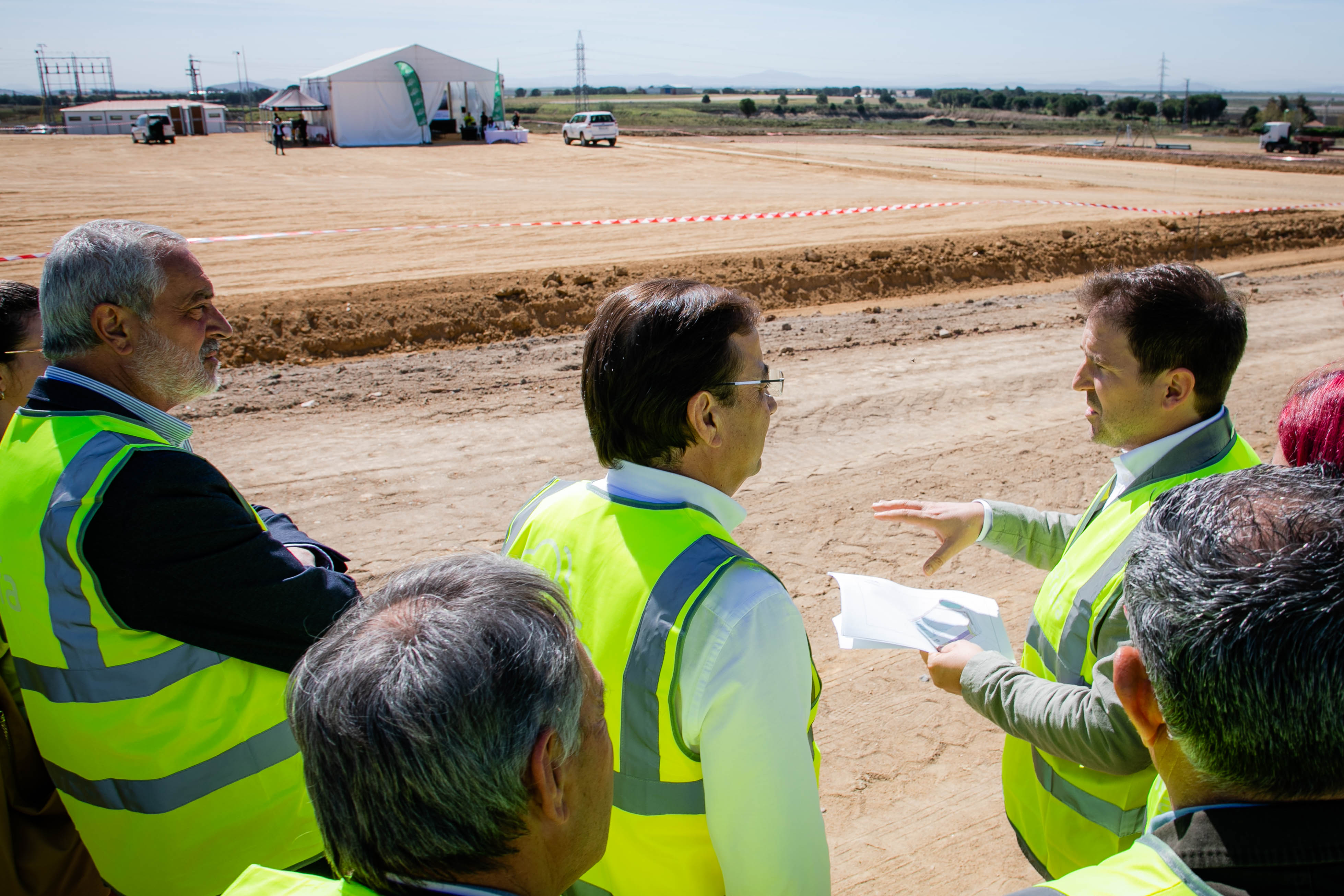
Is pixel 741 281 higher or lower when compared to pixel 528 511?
lower

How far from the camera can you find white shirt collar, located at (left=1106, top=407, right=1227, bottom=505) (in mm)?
2285

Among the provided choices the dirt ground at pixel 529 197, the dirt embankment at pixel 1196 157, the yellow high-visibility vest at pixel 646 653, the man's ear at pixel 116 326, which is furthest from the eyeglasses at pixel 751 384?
the dirt embankment at pixel 1196 157

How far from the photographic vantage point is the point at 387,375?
28.4 feet

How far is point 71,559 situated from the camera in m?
2.02

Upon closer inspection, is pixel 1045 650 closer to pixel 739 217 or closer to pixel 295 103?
pixel 739 217

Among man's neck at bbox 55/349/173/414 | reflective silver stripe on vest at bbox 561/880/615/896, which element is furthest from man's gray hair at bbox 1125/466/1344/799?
man's neck at bbox 55/349/173/414

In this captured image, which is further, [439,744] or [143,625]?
[143,625]

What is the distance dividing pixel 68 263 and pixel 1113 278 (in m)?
2.80

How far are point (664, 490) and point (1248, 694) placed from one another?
1095mm

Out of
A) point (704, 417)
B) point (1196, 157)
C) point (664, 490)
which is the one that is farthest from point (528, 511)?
point (1196, 157)

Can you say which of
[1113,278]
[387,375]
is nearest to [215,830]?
[1113,278]

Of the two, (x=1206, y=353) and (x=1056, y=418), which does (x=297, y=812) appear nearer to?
(x=1206, y=353)

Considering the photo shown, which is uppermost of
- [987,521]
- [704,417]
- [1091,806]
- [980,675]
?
[704,417]

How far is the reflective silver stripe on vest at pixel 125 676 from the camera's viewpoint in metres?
2.08
